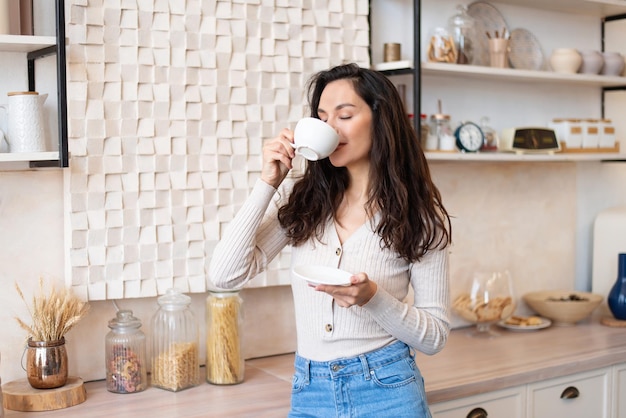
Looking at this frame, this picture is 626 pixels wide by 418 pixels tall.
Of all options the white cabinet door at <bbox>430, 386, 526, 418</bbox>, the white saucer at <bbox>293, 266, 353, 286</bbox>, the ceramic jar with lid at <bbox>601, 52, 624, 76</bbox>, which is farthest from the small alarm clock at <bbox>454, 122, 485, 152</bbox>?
the white saucer at <bbox>293, 266, 353, 286</bbox>

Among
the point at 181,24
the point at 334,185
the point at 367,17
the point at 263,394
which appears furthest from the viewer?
the point at 367,17

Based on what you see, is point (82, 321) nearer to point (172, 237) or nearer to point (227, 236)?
point (172, 237)

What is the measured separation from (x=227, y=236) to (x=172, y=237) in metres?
0.59

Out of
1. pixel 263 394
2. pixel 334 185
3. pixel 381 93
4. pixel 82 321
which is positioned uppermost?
pixel 381 93

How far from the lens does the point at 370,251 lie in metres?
2.00

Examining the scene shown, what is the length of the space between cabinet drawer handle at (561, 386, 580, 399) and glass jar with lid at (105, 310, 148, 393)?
1302mm

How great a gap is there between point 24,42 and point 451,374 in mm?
1480

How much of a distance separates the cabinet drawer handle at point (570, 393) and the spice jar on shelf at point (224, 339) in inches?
40.3

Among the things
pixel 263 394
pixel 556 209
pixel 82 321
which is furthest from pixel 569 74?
pixel 82 321

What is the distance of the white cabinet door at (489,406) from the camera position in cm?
244

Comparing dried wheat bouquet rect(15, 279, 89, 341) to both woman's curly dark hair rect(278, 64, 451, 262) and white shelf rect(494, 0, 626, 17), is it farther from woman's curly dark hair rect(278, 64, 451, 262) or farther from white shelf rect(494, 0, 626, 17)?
white shelf rect(494, 0, 626, 17)

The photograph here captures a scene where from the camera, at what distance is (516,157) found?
3008 millimetres

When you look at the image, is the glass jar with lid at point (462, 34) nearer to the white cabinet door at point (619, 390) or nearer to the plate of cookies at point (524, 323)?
the plate of cookies at point (524, 323)

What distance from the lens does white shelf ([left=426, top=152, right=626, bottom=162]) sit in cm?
285
